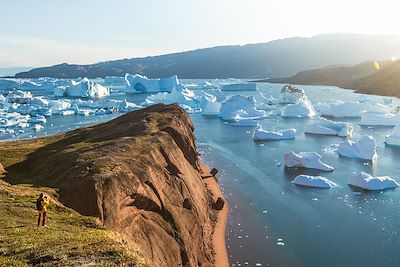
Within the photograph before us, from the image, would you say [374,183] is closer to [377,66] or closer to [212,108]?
[212,108]

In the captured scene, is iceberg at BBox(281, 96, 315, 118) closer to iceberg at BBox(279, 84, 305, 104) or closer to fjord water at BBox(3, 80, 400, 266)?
iceberg at BBox(279, 84, 305, 104)

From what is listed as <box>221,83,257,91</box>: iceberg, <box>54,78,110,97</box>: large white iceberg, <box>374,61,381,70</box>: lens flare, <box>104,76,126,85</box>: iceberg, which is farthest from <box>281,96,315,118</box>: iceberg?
<box>104,76,126,85</box>: iceberg

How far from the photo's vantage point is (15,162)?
909 inches

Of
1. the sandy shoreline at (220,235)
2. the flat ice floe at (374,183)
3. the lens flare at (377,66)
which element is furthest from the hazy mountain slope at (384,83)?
the sandy shoreline at (220,235)

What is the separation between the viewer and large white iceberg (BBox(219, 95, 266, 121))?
76500 millimetres

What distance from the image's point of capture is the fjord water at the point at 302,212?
75.5 ft

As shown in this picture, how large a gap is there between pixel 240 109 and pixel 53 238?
67664 mm

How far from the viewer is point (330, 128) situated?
59.5m

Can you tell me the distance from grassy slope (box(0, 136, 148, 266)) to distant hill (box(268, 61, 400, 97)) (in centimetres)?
11329

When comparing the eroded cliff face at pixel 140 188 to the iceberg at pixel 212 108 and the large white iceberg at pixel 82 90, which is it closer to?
the iceberg at pixel 212 108

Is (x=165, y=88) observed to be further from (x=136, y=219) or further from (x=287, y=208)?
(x=136, y=219)

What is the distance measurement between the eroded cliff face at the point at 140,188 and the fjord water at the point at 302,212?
279cm

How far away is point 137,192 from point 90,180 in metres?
2.26

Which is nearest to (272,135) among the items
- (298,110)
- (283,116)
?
(283,116)
